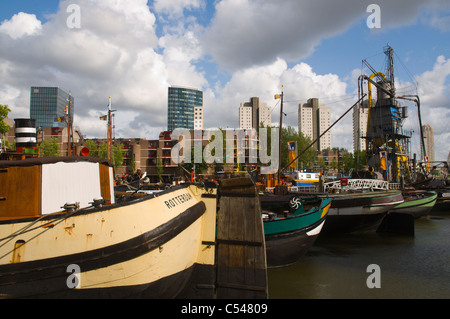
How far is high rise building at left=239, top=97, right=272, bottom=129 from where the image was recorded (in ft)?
499

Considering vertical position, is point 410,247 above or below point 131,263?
below

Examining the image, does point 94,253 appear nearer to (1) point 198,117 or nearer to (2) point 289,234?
(2) point 289,234

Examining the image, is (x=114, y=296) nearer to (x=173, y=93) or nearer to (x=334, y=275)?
(x=334, y=275)

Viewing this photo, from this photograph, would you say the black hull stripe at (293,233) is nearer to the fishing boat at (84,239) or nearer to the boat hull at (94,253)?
the fishing boat at (84,239)

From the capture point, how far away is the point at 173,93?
183 m

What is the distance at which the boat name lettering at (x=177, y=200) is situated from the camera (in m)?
5.87

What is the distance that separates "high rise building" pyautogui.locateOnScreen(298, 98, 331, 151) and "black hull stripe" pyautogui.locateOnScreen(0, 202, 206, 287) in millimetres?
170368

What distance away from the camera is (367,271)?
10.2 m

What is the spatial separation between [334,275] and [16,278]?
30.0 feet

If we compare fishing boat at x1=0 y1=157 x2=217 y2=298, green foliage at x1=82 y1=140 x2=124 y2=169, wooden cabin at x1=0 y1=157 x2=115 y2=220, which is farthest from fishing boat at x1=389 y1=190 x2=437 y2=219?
green foliage at x1=82 y1=140 x2=124 y2=169

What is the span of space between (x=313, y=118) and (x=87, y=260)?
592 ft

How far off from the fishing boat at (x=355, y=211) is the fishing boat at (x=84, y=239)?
11330 millimetres

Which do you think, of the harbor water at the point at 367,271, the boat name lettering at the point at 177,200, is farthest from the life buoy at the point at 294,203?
the boat name lettering at the point at 177,200
